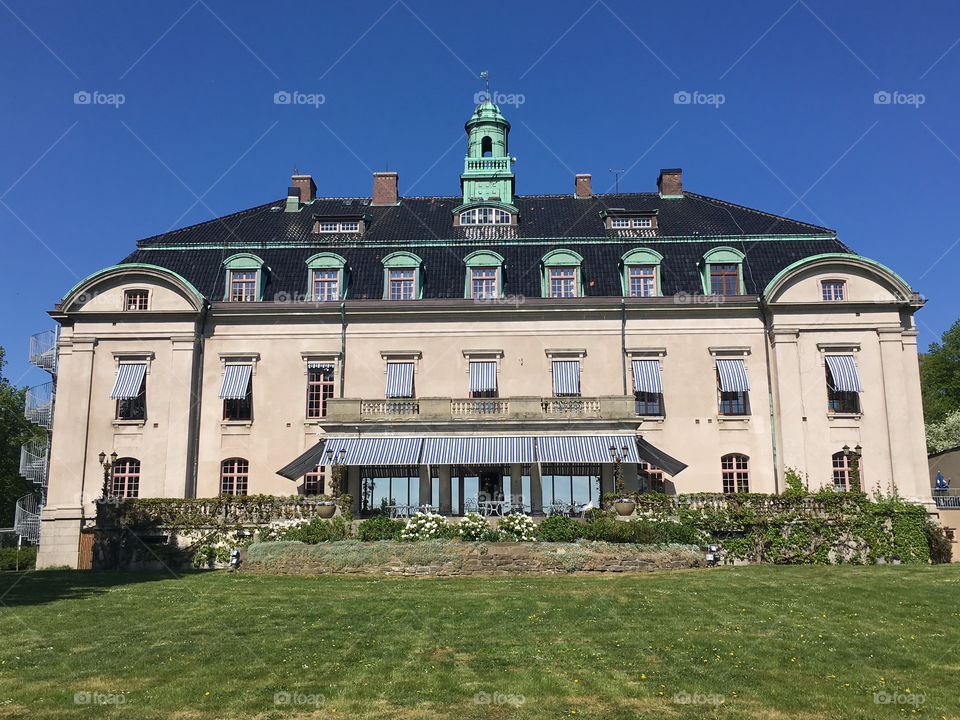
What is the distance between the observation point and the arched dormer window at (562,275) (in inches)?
1497

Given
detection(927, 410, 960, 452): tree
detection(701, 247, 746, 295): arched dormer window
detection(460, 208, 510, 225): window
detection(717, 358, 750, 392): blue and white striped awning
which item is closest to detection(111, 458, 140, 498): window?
detection(460, 208, 510, 225): window

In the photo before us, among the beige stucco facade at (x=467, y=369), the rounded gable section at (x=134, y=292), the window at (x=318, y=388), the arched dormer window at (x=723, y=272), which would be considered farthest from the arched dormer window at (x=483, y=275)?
the rounded gable section at (x=134, y=292)

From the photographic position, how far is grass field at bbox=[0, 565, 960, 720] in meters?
11.9

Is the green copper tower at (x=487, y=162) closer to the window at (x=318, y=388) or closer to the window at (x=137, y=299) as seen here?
the window at (x=318, y=388)

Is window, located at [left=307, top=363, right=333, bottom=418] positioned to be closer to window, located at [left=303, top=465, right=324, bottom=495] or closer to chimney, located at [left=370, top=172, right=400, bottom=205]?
window, located at [left=303, top=465, right=324, bottom=495]

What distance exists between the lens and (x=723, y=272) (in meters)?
37.8

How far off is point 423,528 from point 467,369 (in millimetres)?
10032

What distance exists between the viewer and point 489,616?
18.5 m

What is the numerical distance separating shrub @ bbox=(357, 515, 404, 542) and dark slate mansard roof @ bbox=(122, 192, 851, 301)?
11928 mm

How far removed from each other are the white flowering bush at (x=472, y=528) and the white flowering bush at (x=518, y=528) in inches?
23.1

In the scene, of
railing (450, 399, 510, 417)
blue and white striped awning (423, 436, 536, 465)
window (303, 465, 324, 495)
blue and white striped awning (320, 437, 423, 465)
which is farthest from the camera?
window (303, 465, 324, 495)

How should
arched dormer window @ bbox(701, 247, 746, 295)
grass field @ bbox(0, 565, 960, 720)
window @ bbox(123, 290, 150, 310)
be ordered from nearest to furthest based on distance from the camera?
grass field @ bbox(0, 565, 960, 720) < window @ bbox(123, 290, 150, 310) < arched dormer window @ bbox(701, 247, 746, 295)

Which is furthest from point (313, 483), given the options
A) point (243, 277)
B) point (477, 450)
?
point (243, 277)

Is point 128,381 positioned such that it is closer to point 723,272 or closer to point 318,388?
point 318,388
